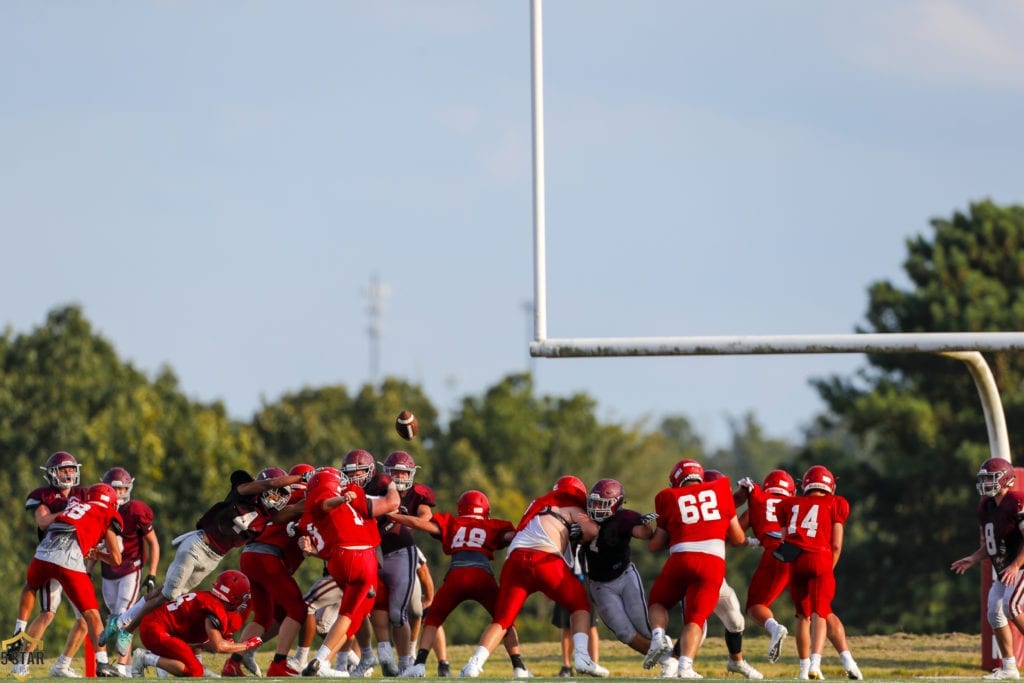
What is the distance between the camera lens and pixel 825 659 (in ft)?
52.5

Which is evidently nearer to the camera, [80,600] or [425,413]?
[80,600]

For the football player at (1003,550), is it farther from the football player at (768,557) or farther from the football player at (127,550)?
the football player at (127,550)

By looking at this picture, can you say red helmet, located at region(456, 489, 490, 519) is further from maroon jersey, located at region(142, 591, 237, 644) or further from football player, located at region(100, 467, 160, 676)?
football player, located at region(100, 467, 160, 676)

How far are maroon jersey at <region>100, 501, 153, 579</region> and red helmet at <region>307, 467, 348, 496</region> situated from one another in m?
1.69

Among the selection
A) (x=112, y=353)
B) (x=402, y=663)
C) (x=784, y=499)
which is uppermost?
(x=112, y=353)

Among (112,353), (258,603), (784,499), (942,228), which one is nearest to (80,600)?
(258,603)

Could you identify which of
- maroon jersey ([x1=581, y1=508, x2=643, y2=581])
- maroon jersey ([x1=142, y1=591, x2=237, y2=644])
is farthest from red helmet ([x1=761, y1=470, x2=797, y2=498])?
maroon jersey ([x1=142, y1=591, x2=237, y2=644])

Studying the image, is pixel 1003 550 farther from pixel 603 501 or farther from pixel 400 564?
pixel 400 564

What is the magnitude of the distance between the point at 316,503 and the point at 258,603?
1068 mm

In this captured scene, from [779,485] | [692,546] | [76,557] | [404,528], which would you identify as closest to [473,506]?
[404,528]

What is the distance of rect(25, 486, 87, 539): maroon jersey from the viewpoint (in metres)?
11.8

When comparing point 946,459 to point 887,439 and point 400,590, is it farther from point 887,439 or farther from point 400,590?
point 400,590

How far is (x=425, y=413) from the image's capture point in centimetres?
4425

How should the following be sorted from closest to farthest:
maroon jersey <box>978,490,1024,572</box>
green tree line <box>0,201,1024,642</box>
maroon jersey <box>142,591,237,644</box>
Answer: maroon jersey <box>142,591,237,644</box> < maroon jersey <box>978,490,1024,572</box> < green tree line <box>0,201,1024,642</box>
